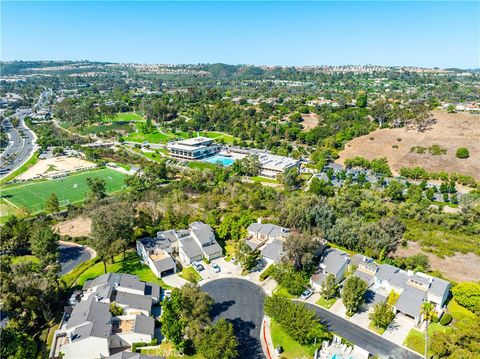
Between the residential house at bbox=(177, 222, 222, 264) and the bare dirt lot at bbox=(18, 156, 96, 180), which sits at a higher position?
the residential house at bbox=(177, 222, 222, 264)

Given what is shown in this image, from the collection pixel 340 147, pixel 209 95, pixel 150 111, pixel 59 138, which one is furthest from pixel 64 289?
pixel 209 95

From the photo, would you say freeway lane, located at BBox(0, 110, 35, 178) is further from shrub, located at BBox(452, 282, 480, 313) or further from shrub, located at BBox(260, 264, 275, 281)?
shrub, located at BBox(452, 282, 480, 313)

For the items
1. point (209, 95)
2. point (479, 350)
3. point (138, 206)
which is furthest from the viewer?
point (209, 95)

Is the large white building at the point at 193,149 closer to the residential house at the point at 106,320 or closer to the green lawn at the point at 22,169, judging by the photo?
the green lawn at the point at 22,169

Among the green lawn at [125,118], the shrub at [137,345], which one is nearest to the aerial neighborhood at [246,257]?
the shrub at [137,345]

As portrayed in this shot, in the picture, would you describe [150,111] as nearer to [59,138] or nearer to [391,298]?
[59,138]

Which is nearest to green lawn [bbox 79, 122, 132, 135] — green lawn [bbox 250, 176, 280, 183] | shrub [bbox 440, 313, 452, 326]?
green lawn [bbox 250, 176, 280, 183]

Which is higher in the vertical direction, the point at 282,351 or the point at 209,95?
the point at 209,95

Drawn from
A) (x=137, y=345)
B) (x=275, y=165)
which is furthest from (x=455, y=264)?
(x=275, y=165)
